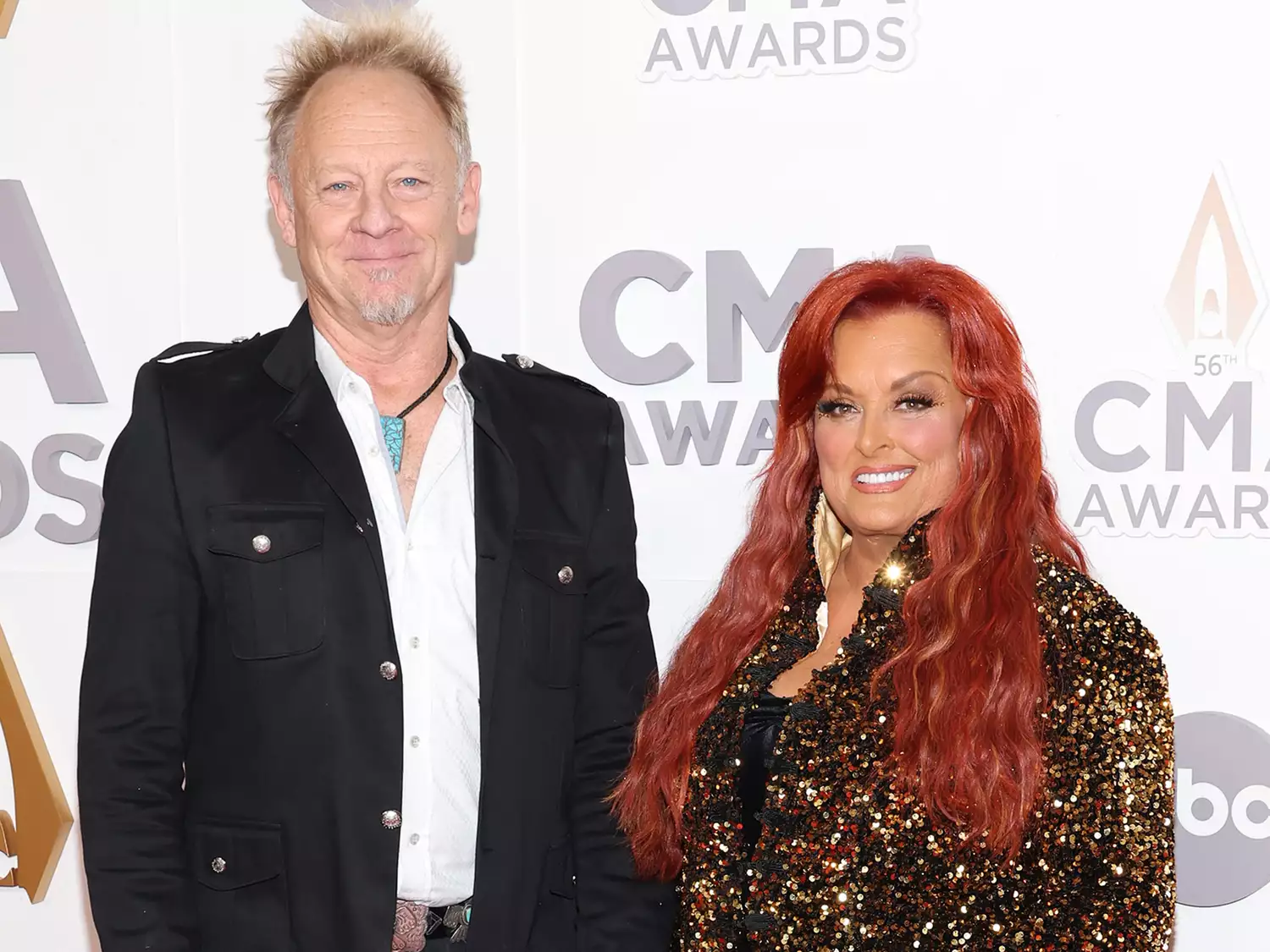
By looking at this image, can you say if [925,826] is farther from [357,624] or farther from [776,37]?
[776,37]

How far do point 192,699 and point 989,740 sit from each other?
120 cm

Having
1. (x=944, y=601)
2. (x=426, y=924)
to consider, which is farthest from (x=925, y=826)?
(x=426, y=924)

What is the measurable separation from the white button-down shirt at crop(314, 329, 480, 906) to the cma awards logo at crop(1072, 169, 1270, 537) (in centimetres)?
135

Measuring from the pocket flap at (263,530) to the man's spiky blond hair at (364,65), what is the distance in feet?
1.83

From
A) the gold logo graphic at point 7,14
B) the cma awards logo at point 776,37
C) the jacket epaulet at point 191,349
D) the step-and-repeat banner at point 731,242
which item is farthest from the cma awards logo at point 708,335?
the gold logo graphic at point 7,14

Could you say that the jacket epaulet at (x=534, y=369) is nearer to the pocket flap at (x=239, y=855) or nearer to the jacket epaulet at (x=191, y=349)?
the jacket epaulet at (x=191, y=349)

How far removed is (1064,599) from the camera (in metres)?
1.79

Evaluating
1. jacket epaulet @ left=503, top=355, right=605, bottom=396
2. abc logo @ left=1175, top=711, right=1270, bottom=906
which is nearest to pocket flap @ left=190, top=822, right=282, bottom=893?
jacket epaulet @ left=503, top=355, right=605, bottom=396

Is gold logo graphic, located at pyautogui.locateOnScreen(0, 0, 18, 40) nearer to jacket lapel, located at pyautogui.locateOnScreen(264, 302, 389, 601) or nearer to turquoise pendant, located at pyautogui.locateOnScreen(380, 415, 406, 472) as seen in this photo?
jacket lapel, located at pyautogui.locateOnScreen(264, 302, 389, 601)

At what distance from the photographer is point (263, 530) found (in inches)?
79.0

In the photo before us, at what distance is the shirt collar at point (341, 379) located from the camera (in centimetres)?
212

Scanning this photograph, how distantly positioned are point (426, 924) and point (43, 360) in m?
1.64

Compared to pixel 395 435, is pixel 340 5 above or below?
above

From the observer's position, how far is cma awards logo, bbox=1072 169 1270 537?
8.53ft
